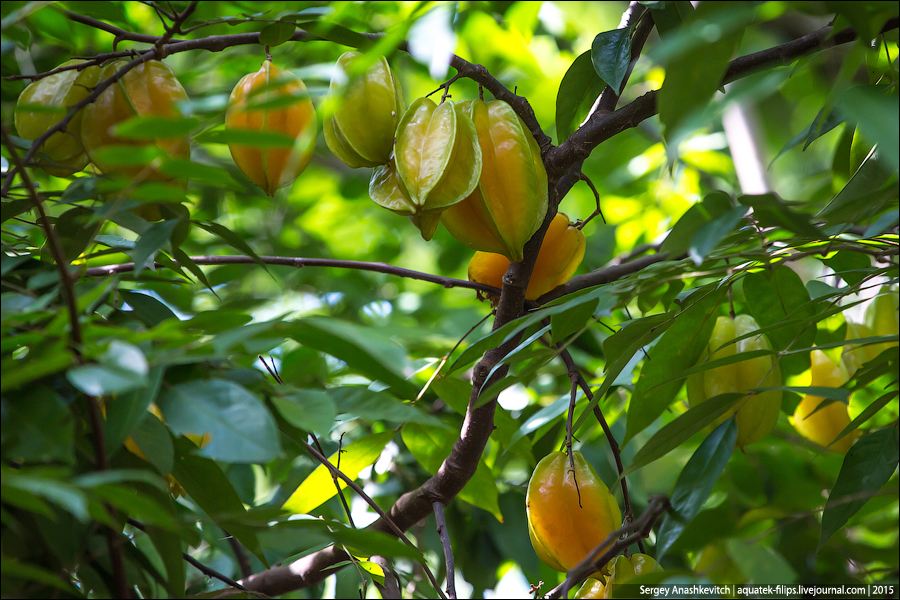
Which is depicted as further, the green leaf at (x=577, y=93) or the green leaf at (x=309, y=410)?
the green leaf at (x=577, y=93)

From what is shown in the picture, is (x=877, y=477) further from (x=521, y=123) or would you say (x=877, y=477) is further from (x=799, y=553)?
(x=799, y=553)

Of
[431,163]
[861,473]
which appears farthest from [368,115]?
[861,473]

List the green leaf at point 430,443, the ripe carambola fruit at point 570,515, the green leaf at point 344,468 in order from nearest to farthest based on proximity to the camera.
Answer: the ripe carambola fruit at point 570,515, the green leaf at point 344,468, the green leaf at point 430,443

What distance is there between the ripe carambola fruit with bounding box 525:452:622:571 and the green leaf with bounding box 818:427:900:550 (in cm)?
19

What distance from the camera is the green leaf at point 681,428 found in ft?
1.80

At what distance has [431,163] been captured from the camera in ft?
2.00

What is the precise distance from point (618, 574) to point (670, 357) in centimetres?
23

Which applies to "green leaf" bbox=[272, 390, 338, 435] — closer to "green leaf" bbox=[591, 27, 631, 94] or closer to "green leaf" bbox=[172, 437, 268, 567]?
"green leaf" bbox=[172, 437, 268, 567]

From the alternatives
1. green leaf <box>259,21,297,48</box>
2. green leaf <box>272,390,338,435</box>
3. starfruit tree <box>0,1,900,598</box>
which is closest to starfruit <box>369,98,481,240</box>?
starfruit tree <box>0,1,900,598</box>

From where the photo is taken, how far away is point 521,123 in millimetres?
674

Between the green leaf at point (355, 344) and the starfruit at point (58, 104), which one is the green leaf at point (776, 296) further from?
the starfruit at point (58, 104)

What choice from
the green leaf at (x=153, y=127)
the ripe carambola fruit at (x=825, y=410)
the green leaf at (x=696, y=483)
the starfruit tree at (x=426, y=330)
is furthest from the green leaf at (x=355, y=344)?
the ripe carambola fruit at (x=825, y=410)

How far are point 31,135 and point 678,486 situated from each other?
691 millimetres

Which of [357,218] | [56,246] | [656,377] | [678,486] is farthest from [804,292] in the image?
[357,218]
